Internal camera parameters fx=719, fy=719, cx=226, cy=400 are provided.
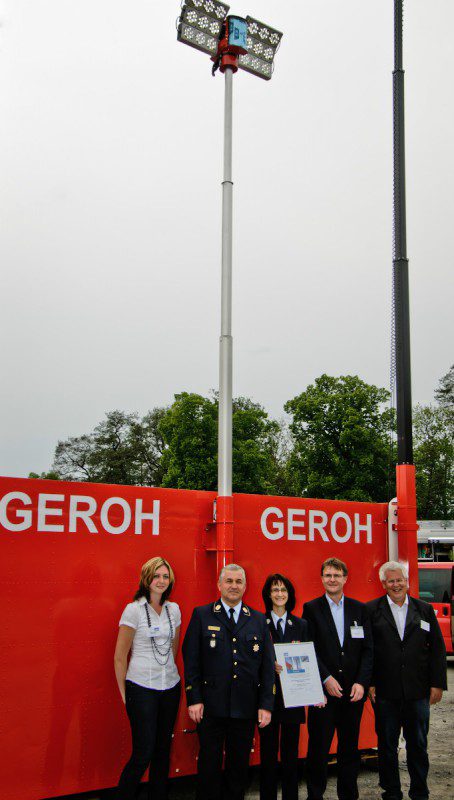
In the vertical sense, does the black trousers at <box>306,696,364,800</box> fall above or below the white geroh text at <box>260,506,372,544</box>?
below

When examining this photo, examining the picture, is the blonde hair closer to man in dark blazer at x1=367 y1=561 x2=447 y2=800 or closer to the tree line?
man in dark blazer at x1=367 y1=561 x2=447 y2=800

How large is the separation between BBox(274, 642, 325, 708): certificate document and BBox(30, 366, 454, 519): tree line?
105ft

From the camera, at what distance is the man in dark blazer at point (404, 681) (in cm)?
575

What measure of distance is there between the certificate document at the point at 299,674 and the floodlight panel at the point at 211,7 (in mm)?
5672

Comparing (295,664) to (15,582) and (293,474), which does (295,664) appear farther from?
(293,474)

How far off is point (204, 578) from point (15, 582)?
169cm

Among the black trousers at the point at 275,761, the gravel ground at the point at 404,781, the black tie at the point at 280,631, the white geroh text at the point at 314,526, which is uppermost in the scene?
the white geroh text at the point at 314,526

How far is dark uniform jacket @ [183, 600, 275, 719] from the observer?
16.3 feet

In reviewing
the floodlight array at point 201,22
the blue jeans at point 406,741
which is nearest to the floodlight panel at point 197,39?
the floodlight array at point 201,22

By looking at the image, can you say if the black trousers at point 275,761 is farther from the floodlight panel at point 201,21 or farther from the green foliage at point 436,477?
the green foliage at point 436,477

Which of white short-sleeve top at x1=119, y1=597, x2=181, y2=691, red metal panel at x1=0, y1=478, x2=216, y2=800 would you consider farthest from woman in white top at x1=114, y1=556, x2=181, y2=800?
red metal panel at x1=0, y1=478, x2=216, y2=800

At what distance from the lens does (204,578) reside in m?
6.36

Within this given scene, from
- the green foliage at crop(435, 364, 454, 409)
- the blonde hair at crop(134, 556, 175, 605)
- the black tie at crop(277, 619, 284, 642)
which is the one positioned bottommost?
the black tie at crop(277, 619, 284, 642)

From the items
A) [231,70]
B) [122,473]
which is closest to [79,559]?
[231,70]
